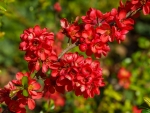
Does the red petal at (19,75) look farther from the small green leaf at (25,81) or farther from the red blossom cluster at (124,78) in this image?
the red blossom cluster at (124,78)

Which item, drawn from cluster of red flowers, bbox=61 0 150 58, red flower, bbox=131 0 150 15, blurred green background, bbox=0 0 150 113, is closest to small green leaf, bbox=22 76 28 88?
cluster of red flowers, bbox=61 0 150 58

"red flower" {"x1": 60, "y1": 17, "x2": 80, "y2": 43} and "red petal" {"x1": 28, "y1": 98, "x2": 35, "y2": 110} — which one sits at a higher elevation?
"red flower" {"x1": 60, "y1": 17, "x2": 80, "y2": 43}

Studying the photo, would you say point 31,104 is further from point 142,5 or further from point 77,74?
point 142,5

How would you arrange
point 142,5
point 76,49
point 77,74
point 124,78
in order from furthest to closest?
point 76,49 < point 124,78 < point 142,5 < point 77,74

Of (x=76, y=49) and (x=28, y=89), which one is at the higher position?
(x=76, y=49)

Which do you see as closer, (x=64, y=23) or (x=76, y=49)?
(x=64, y=23)

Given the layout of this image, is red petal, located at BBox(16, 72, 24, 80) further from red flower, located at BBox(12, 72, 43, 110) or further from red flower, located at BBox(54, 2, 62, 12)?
red flower, located at BBox(54, 2, 62, 12)

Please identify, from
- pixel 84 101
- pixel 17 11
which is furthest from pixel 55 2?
pixel 17 11

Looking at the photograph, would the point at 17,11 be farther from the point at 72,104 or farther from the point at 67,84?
the point at 67,84

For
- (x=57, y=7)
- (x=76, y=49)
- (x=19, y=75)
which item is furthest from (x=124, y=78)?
(x=19, y=75)

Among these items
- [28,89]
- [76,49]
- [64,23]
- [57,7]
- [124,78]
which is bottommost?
[124,78]

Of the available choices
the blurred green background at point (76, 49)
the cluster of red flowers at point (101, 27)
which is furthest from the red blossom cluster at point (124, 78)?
the cluster of red flowers at point (101, 27)
